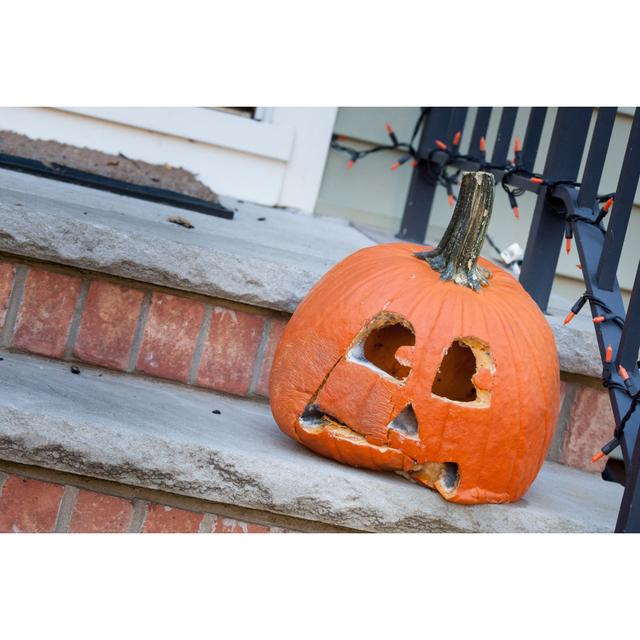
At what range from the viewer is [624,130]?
9.77 feet

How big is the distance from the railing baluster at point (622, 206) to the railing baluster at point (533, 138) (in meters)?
0.51

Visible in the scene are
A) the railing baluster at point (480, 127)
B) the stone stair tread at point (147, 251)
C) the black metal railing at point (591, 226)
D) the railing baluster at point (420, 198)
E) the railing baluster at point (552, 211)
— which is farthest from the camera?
the railing baluster at point (420, 198)

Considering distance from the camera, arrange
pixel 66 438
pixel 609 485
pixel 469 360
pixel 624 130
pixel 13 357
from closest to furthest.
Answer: pixel 66 438, pixel 469 360, pixel 13 357, pixel 609 485, pixel 624 130

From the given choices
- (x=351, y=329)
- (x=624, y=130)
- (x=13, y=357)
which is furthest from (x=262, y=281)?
(x=624, y=130)

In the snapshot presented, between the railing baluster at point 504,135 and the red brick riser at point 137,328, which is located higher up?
the railing baluster at point 504,135

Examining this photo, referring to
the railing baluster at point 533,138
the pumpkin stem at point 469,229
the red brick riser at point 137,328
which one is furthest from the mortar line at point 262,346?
the railing baluster at point 533,138

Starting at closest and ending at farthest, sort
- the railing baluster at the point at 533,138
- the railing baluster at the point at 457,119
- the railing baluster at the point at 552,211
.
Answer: the railing baluster at the point at 552,211 → the railing baluster at the point at 533,138 → the railing baluster at the point at 457,119

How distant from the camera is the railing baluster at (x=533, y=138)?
213cm

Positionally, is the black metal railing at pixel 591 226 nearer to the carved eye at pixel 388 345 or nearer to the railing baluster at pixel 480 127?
the railing baluster at pixel 480 127

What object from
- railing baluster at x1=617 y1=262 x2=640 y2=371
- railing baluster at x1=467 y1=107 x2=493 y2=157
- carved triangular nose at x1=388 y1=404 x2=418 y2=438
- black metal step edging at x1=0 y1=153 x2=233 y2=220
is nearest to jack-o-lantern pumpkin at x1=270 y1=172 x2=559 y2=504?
carved triangular nose at x1=388 y1=404 x2=418 y2=438

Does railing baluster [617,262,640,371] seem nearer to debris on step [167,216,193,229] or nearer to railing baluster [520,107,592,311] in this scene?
railing baluster [520,107,592,311]

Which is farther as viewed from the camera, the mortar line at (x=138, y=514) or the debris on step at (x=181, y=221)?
the debris on step at (x=181, y=221)

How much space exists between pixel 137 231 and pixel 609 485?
1.04 m

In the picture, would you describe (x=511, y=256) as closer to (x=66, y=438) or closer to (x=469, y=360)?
(x=469, y=360)
